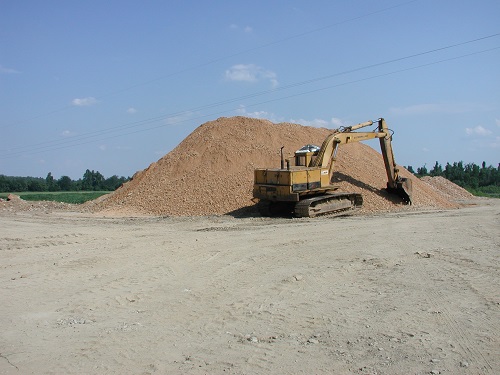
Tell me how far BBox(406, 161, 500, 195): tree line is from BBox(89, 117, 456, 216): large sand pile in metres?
25.3

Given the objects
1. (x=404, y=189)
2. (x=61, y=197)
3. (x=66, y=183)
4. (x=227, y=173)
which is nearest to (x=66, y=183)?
(x=66, y=183)

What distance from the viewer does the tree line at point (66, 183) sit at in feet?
200

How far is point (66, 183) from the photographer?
64.4 metres

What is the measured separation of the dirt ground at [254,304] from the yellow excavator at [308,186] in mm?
5470

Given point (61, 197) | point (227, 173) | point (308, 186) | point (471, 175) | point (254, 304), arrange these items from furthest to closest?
1. point (471, 175)
2. point (61, 197)
3. point (227, 173)
4. point (308, 186)
5. point (254, 304)

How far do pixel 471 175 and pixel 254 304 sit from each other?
51.9 meters

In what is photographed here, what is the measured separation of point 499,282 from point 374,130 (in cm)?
1574

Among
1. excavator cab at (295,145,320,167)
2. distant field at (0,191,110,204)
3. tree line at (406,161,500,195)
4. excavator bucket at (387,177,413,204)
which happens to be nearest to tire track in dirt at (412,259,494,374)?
excavator cab at (295,145,320,167)

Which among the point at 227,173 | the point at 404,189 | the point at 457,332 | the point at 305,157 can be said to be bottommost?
the point at 457,332

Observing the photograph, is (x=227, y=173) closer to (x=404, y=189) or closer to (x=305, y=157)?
(x=305, y=157)

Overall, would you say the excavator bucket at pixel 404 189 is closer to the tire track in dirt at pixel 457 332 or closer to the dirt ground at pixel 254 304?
the dirt ground at pixel 254 304

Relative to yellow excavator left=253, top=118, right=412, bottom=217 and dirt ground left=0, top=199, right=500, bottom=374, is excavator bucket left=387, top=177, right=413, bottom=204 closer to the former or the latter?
yellow excavator left=253, top=118, right=412, bottom=217

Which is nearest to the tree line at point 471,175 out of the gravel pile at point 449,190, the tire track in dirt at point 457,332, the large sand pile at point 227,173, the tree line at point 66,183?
the gravel pile at point 449,190

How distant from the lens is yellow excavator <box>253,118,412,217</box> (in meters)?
19.5
